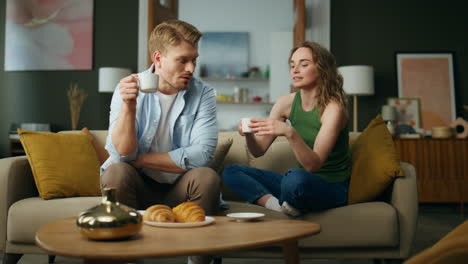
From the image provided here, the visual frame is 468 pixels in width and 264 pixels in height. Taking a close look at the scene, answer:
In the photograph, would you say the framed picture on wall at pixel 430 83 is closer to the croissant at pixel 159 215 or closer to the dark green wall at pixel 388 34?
the dark green wall at pixel 388 34

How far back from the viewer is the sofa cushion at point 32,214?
2.06m

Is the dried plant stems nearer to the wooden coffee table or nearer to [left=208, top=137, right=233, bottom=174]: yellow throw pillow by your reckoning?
[left=208, top=137, right=233, bottom=174]: yellow throw pillow

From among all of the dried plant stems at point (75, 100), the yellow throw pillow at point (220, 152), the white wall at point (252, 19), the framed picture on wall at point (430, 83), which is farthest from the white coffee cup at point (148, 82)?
the white wall at point (252, 19)

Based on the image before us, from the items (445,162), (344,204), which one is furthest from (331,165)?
(445,162)

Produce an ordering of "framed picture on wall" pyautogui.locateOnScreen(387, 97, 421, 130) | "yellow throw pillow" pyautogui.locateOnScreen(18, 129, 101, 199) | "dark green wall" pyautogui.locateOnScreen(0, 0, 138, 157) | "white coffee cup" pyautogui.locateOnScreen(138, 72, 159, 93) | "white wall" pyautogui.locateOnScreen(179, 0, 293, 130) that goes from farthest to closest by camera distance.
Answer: "white wall" pyautogui.locateOnScreen(179, 0, 293, 130) → "dark green wall" pyautogui.locateOnScreen(0, 0, 138, 157) → "framed picture on wall" pyautogui.locateOnScreen(387, 97, 421, 130) → "yellow throw pillow" pyautogui.locateOnScreen(18, 129, 101, 199) → "white coffee cup" pyautogui.locateOnScreen(138, 72, 159, 93)

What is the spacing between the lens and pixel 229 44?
25.5ft

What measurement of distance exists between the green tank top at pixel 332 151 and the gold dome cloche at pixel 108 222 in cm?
117

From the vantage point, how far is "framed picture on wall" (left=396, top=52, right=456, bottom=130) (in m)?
5.07

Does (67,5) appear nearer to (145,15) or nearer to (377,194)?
(145,15)

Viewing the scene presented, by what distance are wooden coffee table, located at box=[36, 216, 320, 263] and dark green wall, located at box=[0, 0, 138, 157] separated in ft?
14.4

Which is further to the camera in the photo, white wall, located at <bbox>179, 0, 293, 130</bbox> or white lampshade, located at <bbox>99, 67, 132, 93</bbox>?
white wall, located at <bbox>179, 0, 293, 130</bbox>

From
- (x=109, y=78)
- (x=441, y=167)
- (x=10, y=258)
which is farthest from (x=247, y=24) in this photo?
(x=10, y=258)

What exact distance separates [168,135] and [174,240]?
924 millimetres

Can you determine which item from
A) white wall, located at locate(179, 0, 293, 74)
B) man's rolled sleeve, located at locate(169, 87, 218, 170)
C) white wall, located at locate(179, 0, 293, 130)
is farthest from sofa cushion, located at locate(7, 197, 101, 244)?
white wall, located at locate(179, 0, 293, 74)
